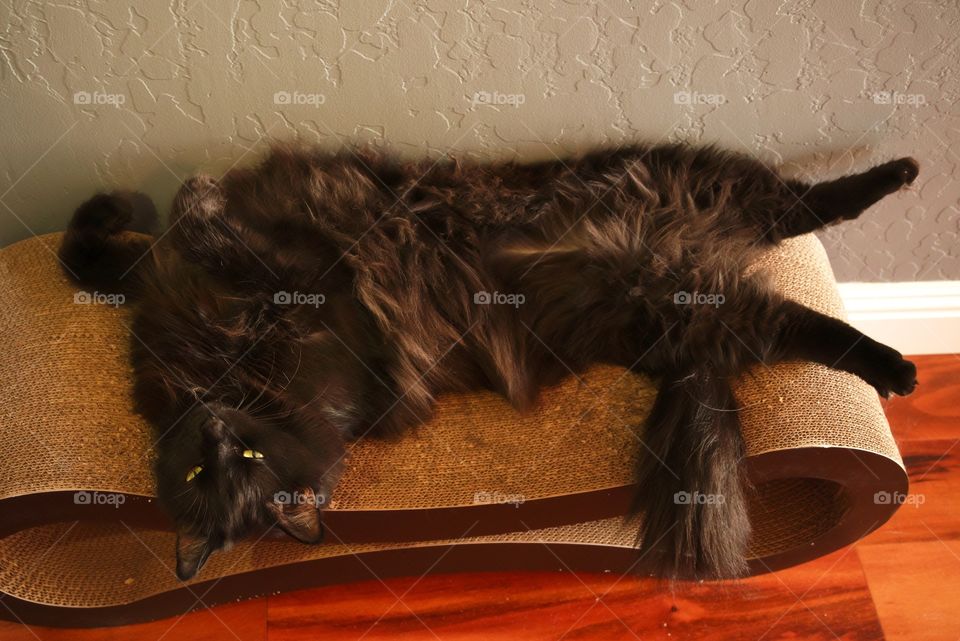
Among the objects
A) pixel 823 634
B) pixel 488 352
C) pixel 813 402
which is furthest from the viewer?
pixel 823 634

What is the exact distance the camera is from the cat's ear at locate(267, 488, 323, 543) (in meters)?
1.41

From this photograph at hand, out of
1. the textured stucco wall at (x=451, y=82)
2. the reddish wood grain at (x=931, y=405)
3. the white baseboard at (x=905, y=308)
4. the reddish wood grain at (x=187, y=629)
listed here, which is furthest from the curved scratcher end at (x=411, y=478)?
the reddish wood grain at (x=931, y=405)

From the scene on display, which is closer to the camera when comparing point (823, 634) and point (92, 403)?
point (92, 403)

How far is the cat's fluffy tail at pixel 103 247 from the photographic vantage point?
1.61 metres

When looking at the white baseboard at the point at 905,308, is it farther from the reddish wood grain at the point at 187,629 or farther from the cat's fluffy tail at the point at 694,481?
the reddish wood grain at the point at 187,629

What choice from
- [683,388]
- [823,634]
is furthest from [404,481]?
[823,634]

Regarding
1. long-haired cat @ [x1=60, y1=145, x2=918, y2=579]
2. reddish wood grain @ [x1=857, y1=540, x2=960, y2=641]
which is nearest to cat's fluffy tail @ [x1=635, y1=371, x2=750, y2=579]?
long-haired cat @ [x1=60, y1=145, x2=918, y2=579]

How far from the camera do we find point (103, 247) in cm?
163

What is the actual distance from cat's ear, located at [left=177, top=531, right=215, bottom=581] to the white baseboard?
5.15 ft

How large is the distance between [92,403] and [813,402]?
1.32m

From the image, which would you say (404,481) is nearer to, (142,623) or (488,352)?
(488,352)

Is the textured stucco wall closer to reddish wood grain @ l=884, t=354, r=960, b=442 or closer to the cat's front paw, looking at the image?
the cat's front paw

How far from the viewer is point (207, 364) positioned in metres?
1.49

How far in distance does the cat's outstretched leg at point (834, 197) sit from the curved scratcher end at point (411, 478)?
5 centimetres
